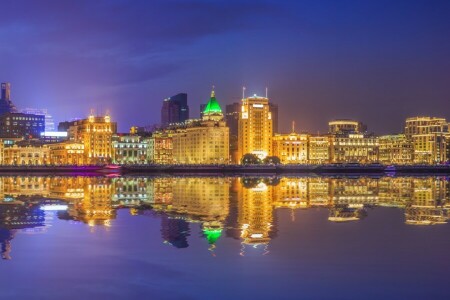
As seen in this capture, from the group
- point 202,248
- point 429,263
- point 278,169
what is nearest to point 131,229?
point 202,248

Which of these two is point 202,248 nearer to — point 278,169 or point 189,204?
point 189,204

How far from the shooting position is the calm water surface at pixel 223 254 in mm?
16906

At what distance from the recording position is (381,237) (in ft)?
85.9

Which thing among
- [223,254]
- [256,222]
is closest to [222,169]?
[256,222]

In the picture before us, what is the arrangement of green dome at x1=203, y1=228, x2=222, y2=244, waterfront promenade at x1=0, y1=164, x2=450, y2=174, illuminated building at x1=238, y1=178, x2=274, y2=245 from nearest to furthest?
1. green dome at x1=203, y1=228, x2=222, y2=244
2. illuminated building at x1=238, y1=178, x2=274, y2=245
3. waterfront promenade at x1=0, y1=164, x2=450, y2=174

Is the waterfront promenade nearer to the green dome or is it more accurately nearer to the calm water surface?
the calm water surface

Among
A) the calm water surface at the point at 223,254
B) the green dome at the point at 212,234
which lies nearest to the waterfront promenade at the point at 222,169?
the calm water surface at the point at 223,254

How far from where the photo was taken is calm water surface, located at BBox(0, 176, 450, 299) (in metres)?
16.9

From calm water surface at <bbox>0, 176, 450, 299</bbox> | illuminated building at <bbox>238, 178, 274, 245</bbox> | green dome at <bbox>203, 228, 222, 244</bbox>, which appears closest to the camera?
calm water surface at <bbox>0, 176, 450, 299</bbox>

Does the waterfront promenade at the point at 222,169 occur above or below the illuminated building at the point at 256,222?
above

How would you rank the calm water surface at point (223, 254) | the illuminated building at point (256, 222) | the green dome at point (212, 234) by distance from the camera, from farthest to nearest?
the illuminated building at point (256, 222), the green dome at point (212, 234), the calm water surface at point (223, 254)

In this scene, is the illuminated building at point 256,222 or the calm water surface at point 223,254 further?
the illuminated building at point 256,222

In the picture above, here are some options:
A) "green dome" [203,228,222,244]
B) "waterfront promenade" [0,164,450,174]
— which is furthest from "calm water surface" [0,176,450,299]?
"waterfront promenade" [0,164,450,174]

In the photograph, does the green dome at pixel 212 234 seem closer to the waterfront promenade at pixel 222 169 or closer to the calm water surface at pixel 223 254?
the calm water surface at pixel 223 254
